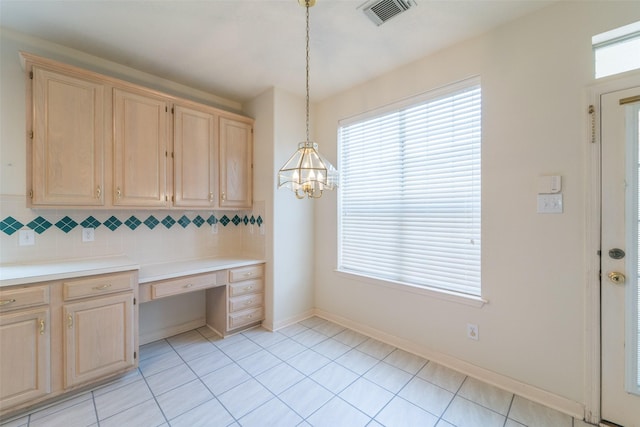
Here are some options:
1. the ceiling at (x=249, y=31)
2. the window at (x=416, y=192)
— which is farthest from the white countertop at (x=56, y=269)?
the window at (x=416, y=192)

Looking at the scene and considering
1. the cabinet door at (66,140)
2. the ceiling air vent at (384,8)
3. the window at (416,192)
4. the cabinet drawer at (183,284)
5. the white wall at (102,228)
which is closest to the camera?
the ceiling air vent at (384,8)

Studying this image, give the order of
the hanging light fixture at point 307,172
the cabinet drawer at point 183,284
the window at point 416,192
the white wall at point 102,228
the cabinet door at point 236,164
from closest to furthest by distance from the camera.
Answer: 1. the hanging light fixture at point 307,172
2. the white wall at point 102,228
3. the window at point 416,192
4. the cabinet drawer at point 183,284
5. the cabinet door at point 236,164

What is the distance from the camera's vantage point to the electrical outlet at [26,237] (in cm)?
206

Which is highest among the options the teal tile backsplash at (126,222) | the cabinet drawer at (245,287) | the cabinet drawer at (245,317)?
the teal tile backsplash at (126,222)

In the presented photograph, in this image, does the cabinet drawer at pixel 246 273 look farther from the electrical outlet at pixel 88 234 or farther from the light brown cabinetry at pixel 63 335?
the electrical outlet at pixel 88 234

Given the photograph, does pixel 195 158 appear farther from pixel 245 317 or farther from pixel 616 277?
pixel 616 277

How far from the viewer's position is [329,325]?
309 centimetres

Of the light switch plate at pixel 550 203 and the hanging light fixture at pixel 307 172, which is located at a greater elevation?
the hanging light fixture at pixel 307 172

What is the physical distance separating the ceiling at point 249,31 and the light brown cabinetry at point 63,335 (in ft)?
6.13

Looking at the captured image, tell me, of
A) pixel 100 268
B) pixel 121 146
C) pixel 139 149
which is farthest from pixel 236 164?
pixel 100 268

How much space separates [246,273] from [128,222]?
1.25 m

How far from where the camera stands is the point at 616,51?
1.68 m

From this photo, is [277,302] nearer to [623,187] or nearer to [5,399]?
[5,399]

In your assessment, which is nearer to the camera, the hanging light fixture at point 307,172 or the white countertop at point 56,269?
the hanging light fixture at point 307,172
